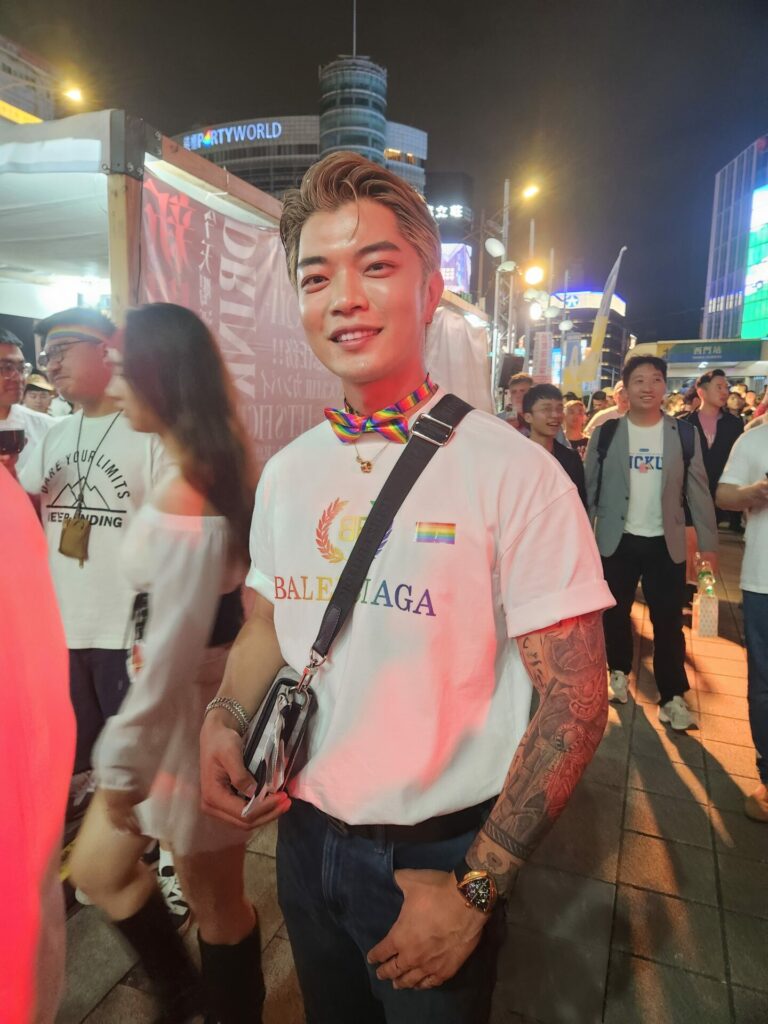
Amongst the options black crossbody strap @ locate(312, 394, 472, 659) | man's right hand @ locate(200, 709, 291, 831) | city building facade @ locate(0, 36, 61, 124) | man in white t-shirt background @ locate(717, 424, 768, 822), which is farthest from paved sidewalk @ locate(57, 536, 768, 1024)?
city building facade @ locate(0, 36, 61, 124)

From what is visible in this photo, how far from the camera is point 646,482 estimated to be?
4164mm

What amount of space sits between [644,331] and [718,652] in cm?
12187

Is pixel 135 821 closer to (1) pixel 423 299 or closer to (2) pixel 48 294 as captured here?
(1) pixel 423 299

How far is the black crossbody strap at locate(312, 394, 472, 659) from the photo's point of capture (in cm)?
118

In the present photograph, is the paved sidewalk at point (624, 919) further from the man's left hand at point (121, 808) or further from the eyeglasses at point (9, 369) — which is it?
the eyeglasses at point (9, 369)

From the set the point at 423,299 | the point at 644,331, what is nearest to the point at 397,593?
the point at 423,299

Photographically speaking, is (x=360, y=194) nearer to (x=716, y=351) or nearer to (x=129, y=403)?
(x=129, y=403)

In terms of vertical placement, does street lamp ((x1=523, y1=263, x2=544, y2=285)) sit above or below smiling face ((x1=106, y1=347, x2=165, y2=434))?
above

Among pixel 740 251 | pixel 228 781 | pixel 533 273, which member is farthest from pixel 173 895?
pixel 740 251

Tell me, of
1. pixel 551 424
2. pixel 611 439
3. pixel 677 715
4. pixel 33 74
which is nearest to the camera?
pixel 677 715

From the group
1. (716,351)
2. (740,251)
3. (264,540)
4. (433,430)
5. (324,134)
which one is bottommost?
(264,540)

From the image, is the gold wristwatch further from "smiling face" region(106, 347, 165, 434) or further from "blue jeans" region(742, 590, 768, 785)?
"blue jeans" region(742, 590, 768, 785)

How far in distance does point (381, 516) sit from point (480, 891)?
673 millimetres

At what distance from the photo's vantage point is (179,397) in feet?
7.83
